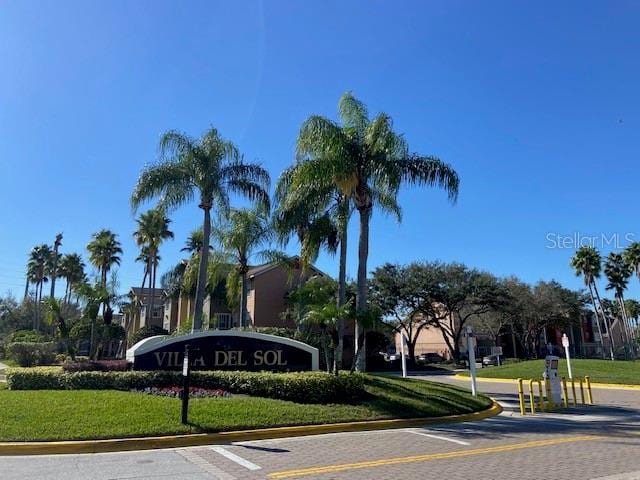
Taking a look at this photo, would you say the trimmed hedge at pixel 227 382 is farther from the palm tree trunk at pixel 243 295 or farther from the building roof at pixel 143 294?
the building roof at pixel 143 294

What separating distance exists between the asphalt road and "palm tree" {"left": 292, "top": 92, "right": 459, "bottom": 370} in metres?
7.20

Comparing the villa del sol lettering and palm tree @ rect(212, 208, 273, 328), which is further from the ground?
palm tree @ rect(212, 208, 273, 328)

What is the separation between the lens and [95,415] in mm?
10828

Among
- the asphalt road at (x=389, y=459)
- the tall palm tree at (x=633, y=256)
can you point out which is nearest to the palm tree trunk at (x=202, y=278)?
the asphalt road at (x=389, y=459)

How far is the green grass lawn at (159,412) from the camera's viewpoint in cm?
989

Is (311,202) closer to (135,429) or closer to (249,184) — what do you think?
(249,184)

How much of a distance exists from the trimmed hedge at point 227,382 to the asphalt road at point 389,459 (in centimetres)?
230

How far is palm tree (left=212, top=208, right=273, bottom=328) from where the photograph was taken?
2602 cm

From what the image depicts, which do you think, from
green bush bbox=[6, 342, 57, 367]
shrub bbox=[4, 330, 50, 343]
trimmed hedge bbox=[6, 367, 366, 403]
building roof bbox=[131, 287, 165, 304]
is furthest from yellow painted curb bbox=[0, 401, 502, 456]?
building roof bbox=[131, 287, 165, 304]

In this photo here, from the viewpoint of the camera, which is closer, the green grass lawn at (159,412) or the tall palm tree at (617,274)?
the green grass lawn at (159,412)

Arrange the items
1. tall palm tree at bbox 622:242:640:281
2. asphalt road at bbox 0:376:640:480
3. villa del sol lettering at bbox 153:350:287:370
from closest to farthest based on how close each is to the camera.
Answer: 1. asphalt road at bbox 0:376:640:480
2. villa del sol lettering at bbox 153:350:287:370
3. tall palm tree at bbox 622:242:640:281

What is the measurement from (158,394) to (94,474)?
20.8 feet

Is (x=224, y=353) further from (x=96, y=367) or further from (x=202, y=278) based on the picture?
(x=202, y=278)

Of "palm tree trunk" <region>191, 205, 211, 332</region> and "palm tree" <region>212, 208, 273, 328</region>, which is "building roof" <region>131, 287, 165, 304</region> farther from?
"palm tree trunk" <region>191, 205, 211, 332</region>
